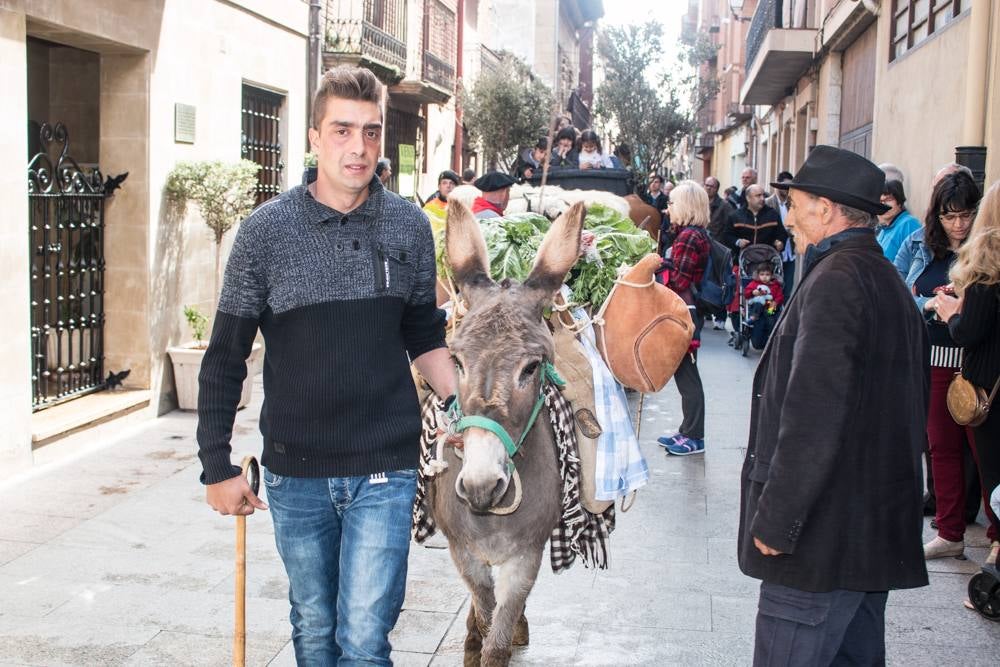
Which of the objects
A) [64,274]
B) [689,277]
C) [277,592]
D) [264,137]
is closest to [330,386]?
[277,592]

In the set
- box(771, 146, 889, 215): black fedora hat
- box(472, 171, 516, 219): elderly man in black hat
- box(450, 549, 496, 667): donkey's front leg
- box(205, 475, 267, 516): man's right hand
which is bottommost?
box(450, 549, 496, 667): donkey's front leg

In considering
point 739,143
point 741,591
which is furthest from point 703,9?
A: point 741,591

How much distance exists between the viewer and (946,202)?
20.2ft

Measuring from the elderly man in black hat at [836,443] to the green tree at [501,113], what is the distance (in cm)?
2311

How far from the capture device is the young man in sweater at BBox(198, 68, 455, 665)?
10.5ft

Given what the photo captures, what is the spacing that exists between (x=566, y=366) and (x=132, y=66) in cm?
642

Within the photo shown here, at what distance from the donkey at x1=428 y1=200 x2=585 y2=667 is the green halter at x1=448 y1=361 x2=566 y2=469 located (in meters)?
0.02

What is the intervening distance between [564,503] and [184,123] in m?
6.93

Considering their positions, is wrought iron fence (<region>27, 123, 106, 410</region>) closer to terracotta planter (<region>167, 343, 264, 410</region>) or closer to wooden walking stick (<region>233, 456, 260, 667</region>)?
terracotta planter (<region>167, 343, 264, 410</region>)

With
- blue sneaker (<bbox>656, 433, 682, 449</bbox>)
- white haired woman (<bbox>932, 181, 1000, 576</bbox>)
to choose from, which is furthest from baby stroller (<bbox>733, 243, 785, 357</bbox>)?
white haired woman (<bbox>932, 181, 1000, 576</bbox>)

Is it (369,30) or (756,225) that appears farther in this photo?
(369,30)

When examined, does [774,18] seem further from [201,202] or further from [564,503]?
[564,503]

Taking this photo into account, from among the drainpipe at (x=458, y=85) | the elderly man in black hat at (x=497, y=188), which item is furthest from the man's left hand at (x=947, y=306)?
the drainpipe at (x=458, y=85)

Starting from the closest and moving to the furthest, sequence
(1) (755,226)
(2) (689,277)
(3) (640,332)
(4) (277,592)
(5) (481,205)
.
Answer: (3) (640,332) → (4) (277,592) → (5) (481,205) → (2) (689,277) → (1) (755,226)
